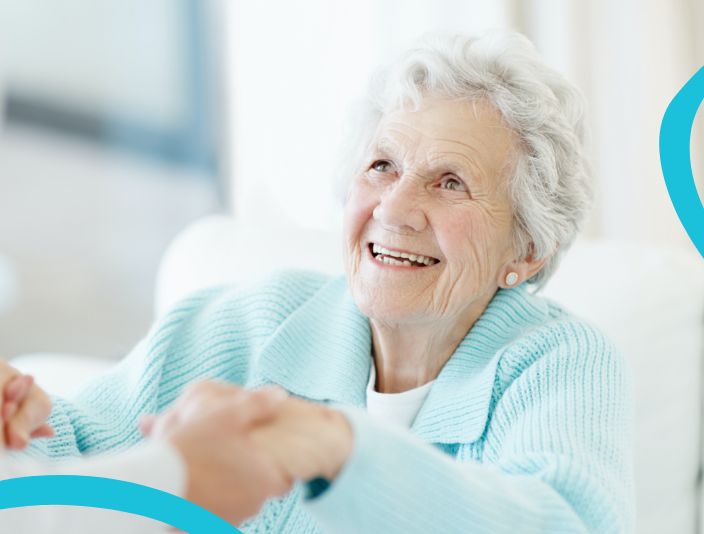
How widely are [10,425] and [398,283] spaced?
0.59m

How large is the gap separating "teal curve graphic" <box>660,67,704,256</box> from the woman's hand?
39 cm

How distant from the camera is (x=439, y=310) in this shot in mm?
1228

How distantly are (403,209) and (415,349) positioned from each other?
8.8 inches

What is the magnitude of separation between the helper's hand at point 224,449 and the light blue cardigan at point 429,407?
3.6 inches

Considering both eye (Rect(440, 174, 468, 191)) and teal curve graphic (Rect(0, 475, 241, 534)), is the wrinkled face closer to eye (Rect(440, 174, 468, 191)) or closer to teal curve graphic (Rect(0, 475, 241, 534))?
eye (Rect(440, 174, 468, 191))

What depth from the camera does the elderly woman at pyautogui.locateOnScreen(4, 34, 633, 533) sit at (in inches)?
45.7

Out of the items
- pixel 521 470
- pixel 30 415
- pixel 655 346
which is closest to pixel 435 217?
pixel 521 470

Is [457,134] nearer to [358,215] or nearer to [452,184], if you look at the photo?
[452,184]

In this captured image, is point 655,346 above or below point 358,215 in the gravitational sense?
below

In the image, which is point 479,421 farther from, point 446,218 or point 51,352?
point 51,352

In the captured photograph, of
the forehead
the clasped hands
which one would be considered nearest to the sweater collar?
the forehead

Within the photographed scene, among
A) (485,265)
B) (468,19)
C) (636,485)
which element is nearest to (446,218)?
(485,265)

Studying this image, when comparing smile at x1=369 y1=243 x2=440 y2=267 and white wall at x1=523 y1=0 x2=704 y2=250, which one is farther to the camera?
white wall at x1=523 y1=0 x2=704 y2=250

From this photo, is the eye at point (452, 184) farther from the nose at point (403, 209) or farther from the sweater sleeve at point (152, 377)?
the sweater sleeve at point (152, 377)
